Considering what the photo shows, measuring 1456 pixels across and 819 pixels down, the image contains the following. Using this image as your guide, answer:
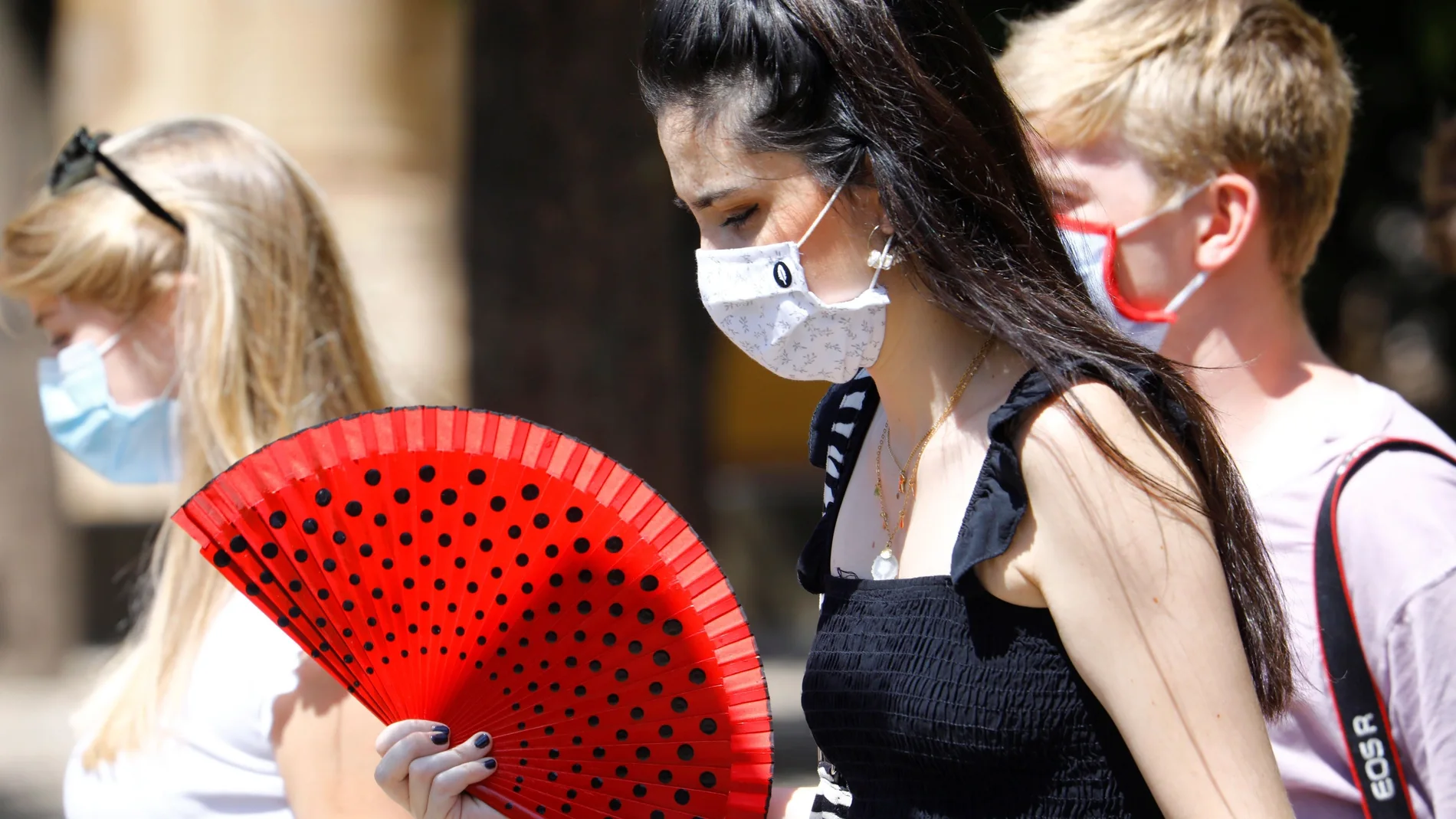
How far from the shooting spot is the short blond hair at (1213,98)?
2.26 m

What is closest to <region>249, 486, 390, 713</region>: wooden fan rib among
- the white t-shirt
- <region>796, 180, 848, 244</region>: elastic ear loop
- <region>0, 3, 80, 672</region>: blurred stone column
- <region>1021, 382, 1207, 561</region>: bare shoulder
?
the white t-shirt

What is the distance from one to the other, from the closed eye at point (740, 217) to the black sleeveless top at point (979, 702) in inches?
15.1

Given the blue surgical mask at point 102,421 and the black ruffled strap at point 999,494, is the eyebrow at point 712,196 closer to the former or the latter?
the black ruffled strap at point 999,494

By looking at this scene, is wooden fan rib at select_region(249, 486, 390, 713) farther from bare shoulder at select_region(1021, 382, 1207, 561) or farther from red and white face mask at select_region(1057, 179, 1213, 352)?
red and white face mask at select_region(1057, 179, 1213, 352)

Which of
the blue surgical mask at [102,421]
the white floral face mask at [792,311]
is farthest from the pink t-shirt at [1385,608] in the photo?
the blue surgical mask at [102,421]

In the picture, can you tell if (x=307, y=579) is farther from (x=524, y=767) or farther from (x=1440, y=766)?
(x=1440, y=766)

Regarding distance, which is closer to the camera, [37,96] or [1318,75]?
[1318,75]

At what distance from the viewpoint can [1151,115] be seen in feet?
7.48

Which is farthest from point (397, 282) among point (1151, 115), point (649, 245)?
point (1151, 115)

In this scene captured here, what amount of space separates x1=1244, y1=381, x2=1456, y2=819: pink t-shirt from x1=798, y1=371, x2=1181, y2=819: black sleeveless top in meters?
0.46

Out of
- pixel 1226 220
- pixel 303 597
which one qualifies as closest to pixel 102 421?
pixel 303 597

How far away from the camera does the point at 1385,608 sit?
1.86 m

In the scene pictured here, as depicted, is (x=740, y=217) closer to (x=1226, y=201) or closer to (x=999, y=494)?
(x=999, y=494)

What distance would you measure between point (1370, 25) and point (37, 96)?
6672 mm
